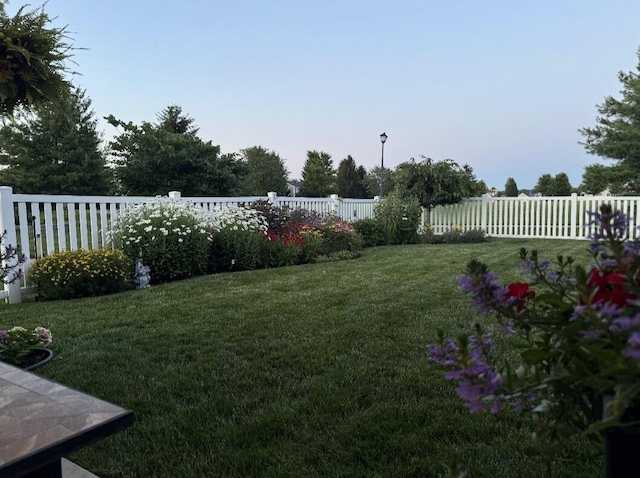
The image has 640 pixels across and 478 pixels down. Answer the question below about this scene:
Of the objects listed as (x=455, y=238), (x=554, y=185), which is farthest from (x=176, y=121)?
(x=554, y=185)

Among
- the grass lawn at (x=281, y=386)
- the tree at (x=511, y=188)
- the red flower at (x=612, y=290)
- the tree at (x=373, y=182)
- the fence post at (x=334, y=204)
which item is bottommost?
the grass lawn at (x=281, y=386)

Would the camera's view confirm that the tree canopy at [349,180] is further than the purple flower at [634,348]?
Yes

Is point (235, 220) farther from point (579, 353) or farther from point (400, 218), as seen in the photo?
point (579, 353)

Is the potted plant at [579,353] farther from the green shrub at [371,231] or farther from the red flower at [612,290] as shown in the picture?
the green shrub at [371,231]

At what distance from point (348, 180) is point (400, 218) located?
84.7ft

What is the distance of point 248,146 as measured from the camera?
4003cm

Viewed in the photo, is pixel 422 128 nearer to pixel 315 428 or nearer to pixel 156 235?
pixel 156 235

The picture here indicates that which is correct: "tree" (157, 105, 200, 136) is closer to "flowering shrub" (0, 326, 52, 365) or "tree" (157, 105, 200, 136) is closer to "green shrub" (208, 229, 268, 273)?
"green shrub" (208, 229, 268, 273)

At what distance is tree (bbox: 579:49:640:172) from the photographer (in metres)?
13.7

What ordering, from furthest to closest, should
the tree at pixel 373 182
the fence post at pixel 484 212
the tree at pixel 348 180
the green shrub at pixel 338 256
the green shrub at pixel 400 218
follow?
the tree at pixel 373 182, the tree at pixel 348 180, the fence post at pixel 484 212, the green shrub at pixel 400 218, the green shrub at pixel 338 256

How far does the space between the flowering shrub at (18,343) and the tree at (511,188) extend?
32.4 meters

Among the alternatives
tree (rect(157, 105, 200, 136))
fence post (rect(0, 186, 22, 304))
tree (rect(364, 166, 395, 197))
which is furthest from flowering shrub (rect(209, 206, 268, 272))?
tree (rect(364, 166, 395, 197))

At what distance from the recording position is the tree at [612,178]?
1368cm

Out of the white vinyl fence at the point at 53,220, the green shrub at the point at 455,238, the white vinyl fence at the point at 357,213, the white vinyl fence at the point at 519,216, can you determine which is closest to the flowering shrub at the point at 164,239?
the white vinyl fence at the point at 53,220
